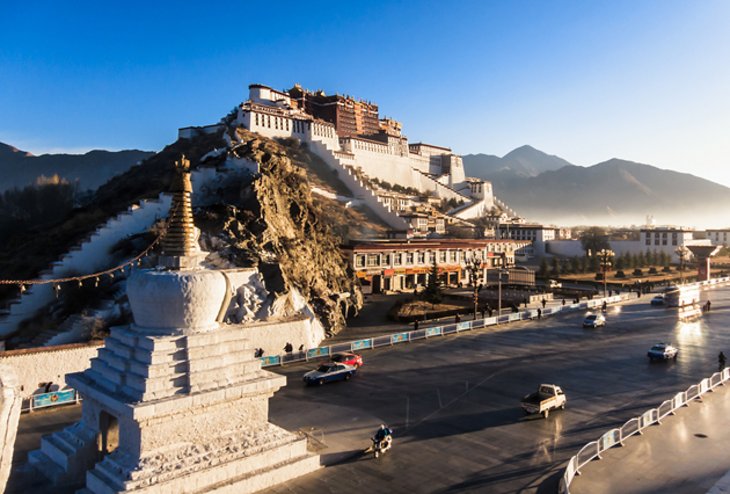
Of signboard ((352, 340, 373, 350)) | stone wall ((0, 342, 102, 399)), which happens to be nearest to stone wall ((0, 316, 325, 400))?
stone wall ((0, 342, 102, 399))

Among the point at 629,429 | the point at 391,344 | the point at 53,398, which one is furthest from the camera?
the point at 391,344

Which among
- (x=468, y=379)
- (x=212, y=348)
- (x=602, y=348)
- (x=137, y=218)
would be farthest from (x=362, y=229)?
(x=212, y=348)

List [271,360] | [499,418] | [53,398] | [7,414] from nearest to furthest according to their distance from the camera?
[7,414] < [499,418] < [53,398] < [271,360]

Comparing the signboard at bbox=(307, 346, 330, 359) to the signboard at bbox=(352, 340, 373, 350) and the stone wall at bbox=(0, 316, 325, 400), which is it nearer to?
the signboard at bbox=(352, 340, 373, 350)

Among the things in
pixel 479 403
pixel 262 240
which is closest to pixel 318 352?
pixel 262 240

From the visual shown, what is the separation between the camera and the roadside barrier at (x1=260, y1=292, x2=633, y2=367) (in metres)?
30.7

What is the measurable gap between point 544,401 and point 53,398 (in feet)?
65.9

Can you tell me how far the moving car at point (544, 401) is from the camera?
840 inches

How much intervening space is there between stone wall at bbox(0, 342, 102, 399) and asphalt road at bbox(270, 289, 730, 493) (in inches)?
373

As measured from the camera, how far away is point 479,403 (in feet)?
75.7

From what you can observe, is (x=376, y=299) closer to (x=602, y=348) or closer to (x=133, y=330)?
(x=602, y=348)

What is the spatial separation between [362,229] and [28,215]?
159 ft

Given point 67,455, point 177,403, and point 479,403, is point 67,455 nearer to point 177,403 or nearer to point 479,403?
point 177,403

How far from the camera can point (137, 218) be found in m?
39.6
